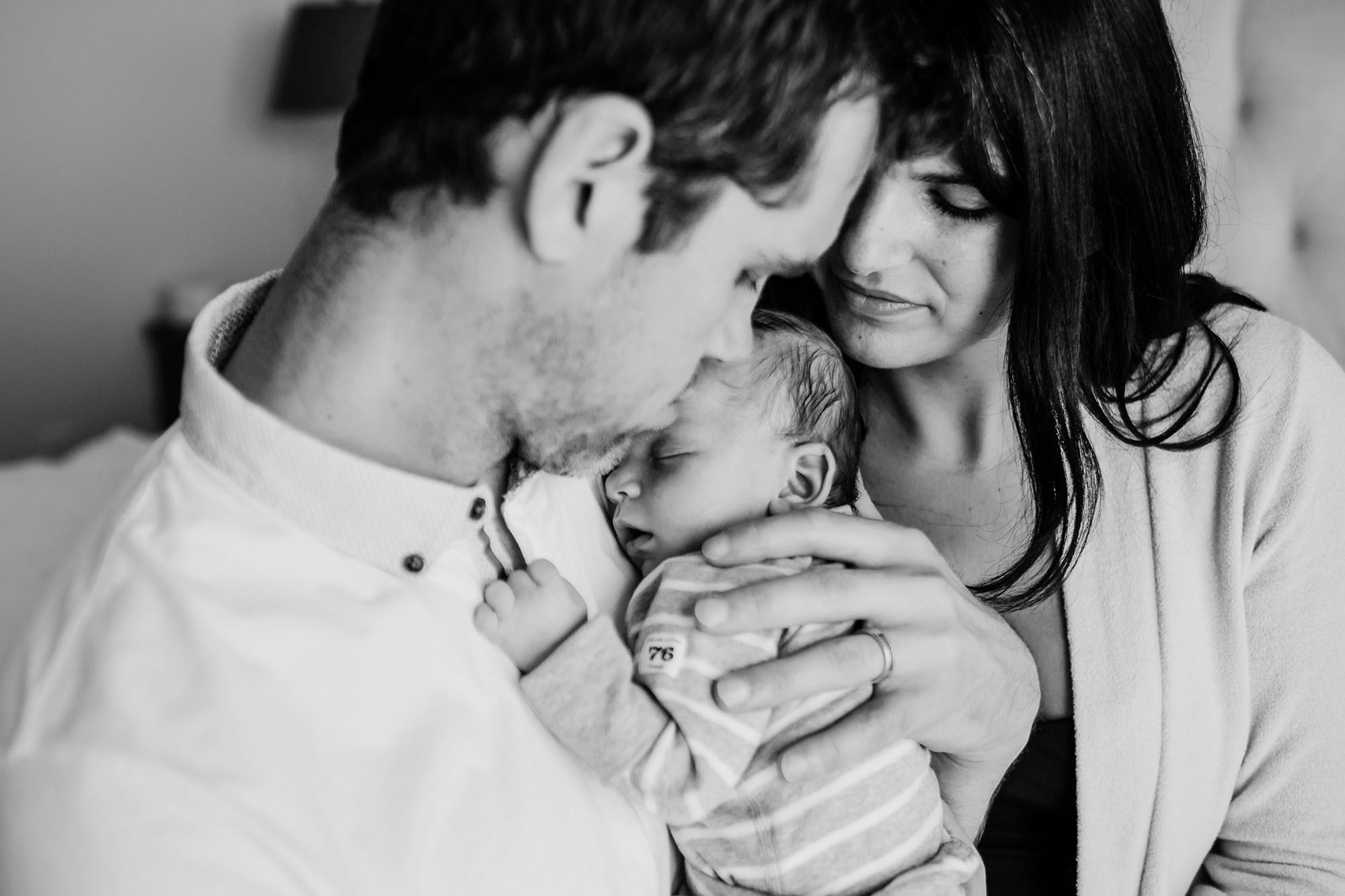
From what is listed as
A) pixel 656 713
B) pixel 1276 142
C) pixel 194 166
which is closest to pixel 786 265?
pixel 656 713

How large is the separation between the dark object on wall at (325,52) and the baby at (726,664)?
2.20m

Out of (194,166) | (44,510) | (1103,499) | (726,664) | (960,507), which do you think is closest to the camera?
(726,664)

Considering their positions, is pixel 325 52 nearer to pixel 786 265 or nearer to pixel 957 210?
pixel 957 210

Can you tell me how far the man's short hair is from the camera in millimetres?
1235

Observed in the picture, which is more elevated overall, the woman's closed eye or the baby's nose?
the woman's closed eye

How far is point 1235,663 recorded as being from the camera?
4.44 feet

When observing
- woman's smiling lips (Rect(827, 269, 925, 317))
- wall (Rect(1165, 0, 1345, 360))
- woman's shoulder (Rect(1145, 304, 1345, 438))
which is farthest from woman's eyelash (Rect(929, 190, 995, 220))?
wall (Rect(1165, 0, 1345, 360))

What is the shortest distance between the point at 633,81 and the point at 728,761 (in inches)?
23.9

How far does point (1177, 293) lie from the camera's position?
1.39 metres

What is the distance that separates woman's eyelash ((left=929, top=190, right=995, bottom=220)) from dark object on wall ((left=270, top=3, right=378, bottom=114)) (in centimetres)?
226

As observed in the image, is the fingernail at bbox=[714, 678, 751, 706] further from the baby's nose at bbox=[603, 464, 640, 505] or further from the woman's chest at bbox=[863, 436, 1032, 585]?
the woman's chest at bbox=[863, 436, 1032, 585]

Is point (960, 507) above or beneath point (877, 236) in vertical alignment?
beneath

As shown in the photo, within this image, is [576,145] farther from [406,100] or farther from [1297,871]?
[1297,871]

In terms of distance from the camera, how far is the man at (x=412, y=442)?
79 centimetres
